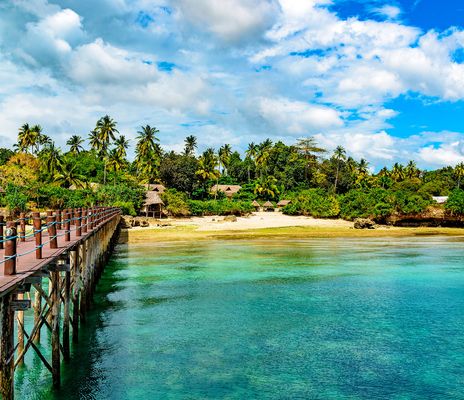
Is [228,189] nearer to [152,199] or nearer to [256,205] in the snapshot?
[256,205]

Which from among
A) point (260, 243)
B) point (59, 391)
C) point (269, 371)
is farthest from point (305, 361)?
point (260, 243)

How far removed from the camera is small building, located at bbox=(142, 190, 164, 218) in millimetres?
71750

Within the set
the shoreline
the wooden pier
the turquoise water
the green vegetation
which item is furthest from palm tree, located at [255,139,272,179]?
the wooden pier

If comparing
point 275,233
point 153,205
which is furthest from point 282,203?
point 275,233

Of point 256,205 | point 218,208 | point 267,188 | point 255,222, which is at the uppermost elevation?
point 267,188

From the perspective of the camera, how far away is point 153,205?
74188 mm

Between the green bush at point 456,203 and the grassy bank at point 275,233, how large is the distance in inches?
109

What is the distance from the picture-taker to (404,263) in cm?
3444

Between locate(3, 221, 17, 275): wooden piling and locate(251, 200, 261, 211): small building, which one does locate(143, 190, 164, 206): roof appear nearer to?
locate(251, 200, 261, 211): small building

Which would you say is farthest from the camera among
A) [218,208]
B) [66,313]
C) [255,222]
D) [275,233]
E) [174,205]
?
[218,208]

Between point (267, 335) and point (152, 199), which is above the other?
point (152, 199)

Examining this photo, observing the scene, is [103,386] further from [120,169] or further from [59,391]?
[120,169]

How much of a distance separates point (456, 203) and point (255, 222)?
28884 mm

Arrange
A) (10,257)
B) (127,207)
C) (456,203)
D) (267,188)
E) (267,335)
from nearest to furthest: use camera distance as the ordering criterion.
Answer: (10,257) → (267,335) → (456,203) → (127,207) → (267,188)
